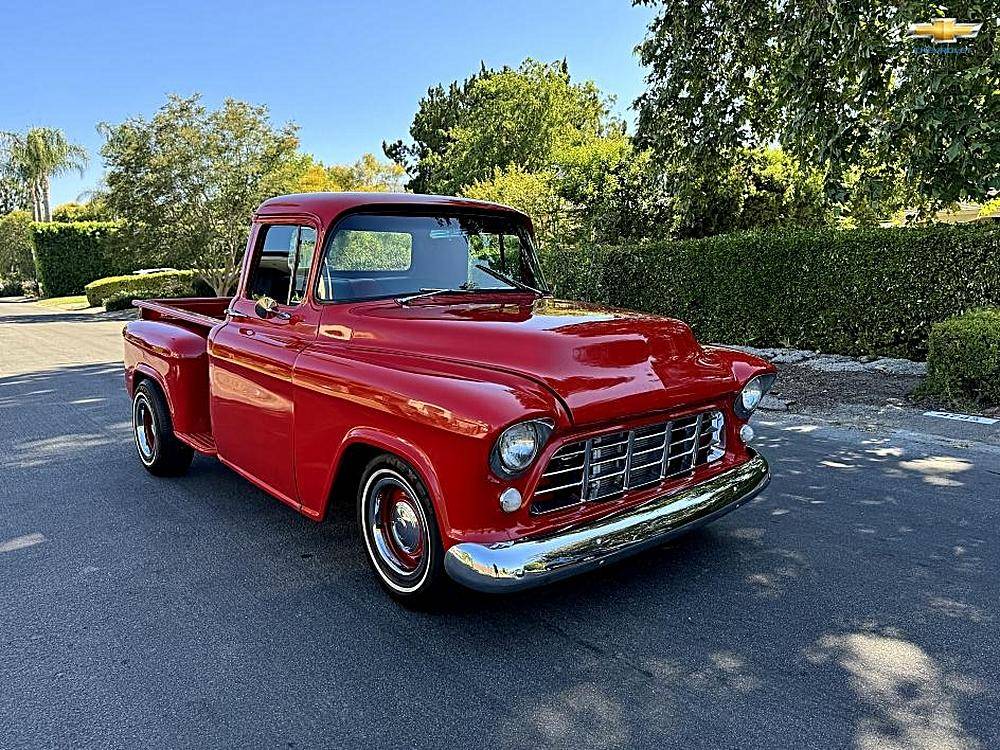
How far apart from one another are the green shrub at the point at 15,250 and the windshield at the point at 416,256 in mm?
54717

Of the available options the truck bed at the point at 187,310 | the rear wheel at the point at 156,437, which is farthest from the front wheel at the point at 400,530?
the rear wheel at the point at 156,437

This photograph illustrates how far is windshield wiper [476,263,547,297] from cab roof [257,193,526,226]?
36 centimetres

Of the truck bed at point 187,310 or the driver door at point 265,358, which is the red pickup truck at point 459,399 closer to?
the driver door at point 265,358

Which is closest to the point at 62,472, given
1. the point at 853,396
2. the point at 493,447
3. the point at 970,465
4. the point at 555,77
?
the point at 493,447

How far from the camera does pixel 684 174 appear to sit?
10844 millimetres

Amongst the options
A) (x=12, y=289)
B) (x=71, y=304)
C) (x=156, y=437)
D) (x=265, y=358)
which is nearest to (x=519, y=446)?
(x=265, y=358)

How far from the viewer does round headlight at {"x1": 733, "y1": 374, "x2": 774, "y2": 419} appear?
383 centimetres

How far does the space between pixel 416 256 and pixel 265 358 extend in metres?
0.99

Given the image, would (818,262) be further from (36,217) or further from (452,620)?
(36,217)

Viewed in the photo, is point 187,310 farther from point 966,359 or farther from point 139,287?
point 139,287

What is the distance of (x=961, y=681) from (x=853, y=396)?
5.40m

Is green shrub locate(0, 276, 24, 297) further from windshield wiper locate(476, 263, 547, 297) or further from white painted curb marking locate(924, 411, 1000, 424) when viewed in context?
white painted curb marking locate(924, 411, 1000, 424)

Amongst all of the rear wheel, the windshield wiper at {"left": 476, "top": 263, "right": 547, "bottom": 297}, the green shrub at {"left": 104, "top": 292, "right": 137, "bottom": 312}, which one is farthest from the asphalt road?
the green shrub at {"left": 104, "top": 292, "right": 137, "bottom": 312}

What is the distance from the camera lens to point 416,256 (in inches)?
163
